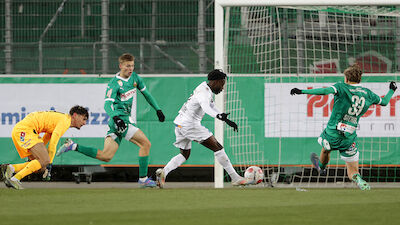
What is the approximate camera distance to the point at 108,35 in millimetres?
14227

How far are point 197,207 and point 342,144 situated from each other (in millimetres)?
3308

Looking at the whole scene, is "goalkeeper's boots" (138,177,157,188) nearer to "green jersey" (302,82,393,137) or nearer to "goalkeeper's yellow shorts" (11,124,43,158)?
"goalkeeper's yellow shorts" (11,124,43,158)

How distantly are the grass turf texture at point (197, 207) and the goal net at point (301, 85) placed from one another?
11.4 ft

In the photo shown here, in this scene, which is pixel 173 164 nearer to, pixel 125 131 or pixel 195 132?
pixel 195 132

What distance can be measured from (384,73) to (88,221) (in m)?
8.03

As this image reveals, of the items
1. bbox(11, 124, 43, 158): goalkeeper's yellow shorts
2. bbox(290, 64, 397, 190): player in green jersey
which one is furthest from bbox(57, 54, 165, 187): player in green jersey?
bbox(290, 64, 397, 190): player in green jersey

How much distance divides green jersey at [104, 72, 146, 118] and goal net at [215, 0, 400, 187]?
2.43 metres

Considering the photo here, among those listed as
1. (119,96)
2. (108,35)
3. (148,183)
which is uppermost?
(108,35)

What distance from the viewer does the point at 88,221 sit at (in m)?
6.25

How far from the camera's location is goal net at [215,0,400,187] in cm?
1283

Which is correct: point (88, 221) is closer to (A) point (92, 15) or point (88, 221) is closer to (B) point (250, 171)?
(B) point (250, 171)

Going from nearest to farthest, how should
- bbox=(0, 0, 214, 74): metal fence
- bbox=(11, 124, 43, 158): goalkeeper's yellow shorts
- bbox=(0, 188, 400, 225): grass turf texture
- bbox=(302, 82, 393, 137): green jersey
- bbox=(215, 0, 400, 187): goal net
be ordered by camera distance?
bbox=(0, 188, 400, 225): grass turf texture, bbox=(302, 82, 393, 137): green jersey, bbox=(11, 124, 43, 158): goalkeeper's yellow shorts, bbox=(215, 0, 400, 187): goal net, bbox=(0, 0, 214, 74): metal fence

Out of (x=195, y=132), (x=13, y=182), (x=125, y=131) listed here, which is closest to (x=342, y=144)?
(x=195, y=132)

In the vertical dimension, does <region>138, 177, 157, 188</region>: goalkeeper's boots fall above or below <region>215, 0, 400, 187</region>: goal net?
below
